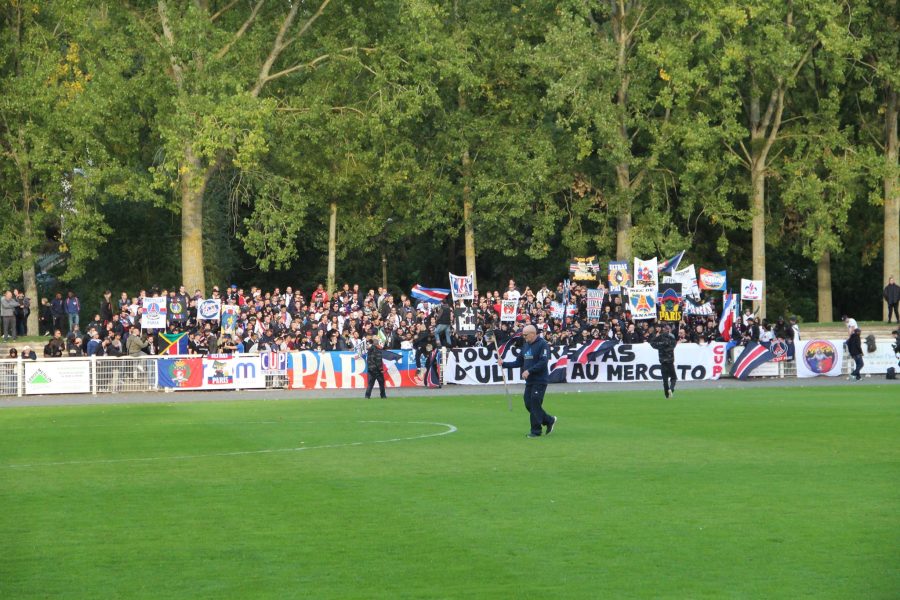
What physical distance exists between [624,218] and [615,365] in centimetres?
1482

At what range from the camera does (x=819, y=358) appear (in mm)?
43281

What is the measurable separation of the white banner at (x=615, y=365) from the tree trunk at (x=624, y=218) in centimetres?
1189

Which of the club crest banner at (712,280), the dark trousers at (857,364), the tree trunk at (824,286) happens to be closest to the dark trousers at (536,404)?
the dark trousers at (857,364)

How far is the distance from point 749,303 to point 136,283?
27692 millimetres

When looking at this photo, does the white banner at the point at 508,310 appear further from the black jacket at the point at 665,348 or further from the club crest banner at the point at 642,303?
the black jacket at the point at 665,348

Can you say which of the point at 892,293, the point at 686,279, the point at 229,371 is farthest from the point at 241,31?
the point at 892,293

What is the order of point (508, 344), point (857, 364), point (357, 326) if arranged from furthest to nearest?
1. point (357, 326)
2. point (857, 364)
3. point (508, 344)

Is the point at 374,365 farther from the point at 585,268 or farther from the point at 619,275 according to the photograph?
the point at 619,275

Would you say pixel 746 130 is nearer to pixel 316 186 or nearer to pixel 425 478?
pixel 316 186

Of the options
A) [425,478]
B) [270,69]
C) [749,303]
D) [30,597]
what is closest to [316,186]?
[270,69]

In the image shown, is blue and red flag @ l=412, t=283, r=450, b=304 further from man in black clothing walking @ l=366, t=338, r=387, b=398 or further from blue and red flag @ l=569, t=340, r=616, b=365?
man in black clothing walking @ l=366, t=338, r=387, b=398

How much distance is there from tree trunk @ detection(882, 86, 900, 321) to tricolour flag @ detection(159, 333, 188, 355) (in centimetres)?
2861

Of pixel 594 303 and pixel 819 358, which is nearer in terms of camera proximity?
pixel 819 358

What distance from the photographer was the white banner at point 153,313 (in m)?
41.7
